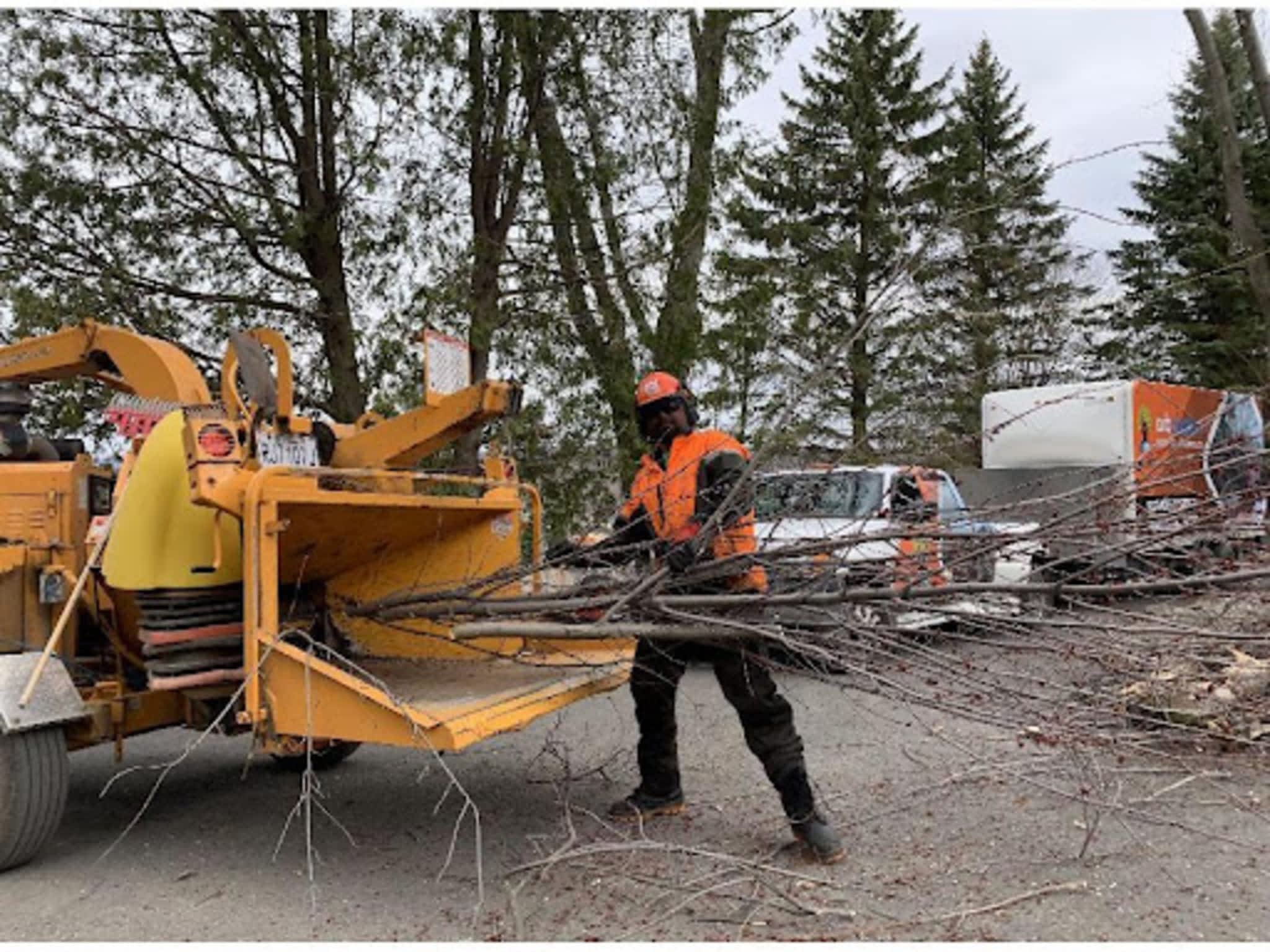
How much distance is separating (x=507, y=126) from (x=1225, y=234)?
7.23 m

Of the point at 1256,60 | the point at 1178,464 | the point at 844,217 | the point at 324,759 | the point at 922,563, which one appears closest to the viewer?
the point at 1178,464

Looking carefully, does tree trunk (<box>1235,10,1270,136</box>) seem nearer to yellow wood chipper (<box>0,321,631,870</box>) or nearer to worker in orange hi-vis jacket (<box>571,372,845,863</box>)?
worker in orange hi-vis jacket (<box>571,372,845,863</box>)

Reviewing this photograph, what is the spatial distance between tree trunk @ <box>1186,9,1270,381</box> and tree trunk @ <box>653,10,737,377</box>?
173 inches

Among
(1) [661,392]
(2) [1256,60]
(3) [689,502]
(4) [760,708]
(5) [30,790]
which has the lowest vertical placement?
(5) [30,790]

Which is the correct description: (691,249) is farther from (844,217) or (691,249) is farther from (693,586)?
(693,586)

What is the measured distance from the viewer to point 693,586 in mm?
4434

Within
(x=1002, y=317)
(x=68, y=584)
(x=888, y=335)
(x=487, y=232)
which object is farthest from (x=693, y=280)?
(x=68, y=584)

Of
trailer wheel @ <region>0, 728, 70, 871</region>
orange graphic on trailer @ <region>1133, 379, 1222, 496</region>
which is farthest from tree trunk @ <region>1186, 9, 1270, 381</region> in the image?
trailer wheel @ <region>0, 728, 70, 871</region>

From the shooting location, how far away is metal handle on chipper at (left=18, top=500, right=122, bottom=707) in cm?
449

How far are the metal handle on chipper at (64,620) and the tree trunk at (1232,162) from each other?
9.72 meters

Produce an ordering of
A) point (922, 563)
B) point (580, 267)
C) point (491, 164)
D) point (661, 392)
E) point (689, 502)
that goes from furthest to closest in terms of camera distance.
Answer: point (580, 267)
point (491, 164)
point (661, 392)
point (689, 502)
point (922, 563)

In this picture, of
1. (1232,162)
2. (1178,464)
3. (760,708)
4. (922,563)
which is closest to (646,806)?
(760,708)

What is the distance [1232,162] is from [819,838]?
30.3 ft

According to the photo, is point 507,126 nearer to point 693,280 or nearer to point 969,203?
point 693,280
